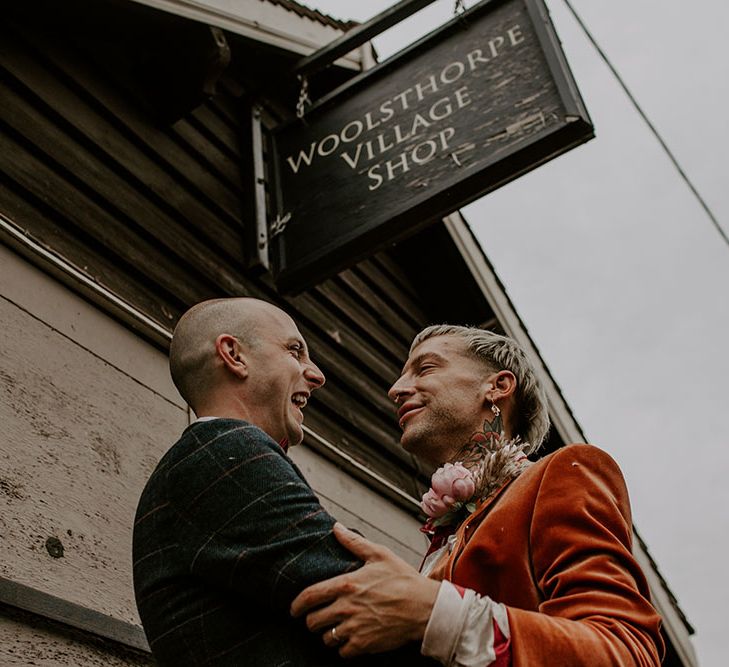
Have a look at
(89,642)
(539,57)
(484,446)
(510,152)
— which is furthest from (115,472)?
(539,57)

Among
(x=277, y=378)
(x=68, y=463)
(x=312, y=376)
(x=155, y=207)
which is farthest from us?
(x=155, y=207)

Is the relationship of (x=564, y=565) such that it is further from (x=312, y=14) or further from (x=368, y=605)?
(x=312, y=14)

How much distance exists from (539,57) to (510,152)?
1.85 feet

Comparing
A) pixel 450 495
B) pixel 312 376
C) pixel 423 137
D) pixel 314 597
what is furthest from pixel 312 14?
pixel 314 597

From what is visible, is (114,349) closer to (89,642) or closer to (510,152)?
(89,642)

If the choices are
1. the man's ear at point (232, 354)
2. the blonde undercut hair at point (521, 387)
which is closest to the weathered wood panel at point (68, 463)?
the man's ear at point (232, 354)

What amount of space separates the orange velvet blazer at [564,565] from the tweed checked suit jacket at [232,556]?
261 mm

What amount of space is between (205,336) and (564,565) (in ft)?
3.18

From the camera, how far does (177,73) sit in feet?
14.0

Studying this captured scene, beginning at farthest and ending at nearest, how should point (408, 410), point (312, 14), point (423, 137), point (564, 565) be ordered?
point (312, 14)
point (423, 137)
point (408, 410)
point (564, 565)

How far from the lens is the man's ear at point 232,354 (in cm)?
204

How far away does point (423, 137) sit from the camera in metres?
3.91

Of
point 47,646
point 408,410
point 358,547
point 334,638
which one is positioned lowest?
point 47,646

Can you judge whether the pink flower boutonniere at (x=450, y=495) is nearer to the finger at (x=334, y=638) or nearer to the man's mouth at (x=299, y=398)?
the man's mouth at (x=299, y=398)
